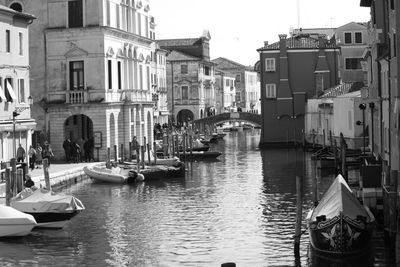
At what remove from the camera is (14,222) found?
82.5ft

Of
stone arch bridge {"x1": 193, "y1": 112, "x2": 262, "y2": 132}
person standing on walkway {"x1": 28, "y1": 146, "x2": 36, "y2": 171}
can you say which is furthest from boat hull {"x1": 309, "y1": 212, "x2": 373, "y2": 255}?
stone arch bridge {"x1": 193, "y1": 112, "x2": 262, "y2": 132}

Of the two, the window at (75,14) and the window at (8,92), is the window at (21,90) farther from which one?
the window at (75,14)

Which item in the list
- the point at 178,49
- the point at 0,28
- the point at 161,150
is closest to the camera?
the point at 0,28

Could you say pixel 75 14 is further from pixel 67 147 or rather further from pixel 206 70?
pixel 206 70

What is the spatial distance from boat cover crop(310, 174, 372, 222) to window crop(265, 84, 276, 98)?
150 ft

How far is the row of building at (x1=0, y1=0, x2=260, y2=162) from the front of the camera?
40656mm

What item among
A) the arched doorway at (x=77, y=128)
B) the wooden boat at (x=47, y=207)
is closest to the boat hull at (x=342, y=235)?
the wooden boat at (x=47, y=207)

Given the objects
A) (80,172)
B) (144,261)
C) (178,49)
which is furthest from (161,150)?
(178,49)

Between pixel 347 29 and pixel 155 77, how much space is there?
1034 inches

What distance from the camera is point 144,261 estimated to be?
22.6m

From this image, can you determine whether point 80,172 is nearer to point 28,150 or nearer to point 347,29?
point 28,150

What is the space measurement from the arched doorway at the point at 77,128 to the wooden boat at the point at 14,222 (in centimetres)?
2627

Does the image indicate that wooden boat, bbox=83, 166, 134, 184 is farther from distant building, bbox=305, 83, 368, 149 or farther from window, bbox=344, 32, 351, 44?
window, bbox=344, 32, 351, 44

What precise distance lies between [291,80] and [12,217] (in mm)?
46474
